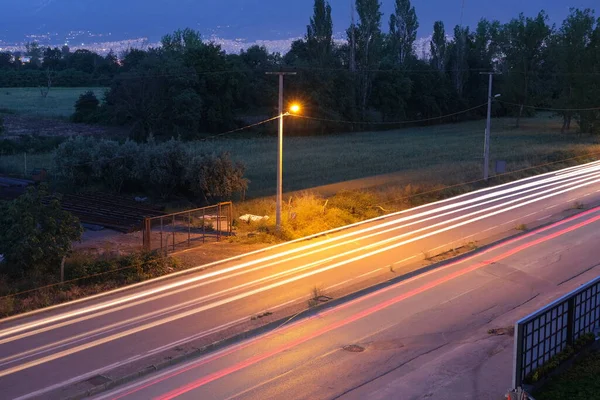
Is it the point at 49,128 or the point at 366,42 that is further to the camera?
the point at 366,42

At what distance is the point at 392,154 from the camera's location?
182ft

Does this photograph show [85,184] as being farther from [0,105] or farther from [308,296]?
[0,105]

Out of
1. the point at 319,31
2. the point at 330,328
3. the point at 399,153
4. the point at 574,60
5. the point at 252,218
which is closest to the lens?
the point at 330,328

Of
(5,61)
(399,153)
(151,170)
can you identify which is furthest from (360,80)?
(5,61)

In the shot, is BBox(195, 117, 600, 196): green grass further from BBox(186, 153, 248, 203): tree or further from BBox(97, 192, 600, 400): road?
BBox(97, 192, 600, 400): road

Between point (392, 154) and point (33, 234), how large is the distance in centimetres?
4075

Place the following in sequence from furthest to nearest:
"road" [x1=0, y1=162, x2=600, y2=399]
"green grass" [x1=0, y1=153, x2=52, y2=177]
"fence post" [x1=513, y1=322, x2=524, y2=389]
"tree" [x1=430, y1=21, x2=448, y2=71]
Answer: "tree" [x1=430, y1=21, x2=448, y2=71] → "green grass" [x1=0, y1=153, x2=52, y2=177] → "road" [x1=0, y1=162, x2=600, y2=399] → "fence post" [x1=513, y1=322, x2=524, y2=389]

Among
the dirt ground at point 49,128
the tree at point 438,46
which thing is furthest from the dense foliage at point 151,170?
the tree at point 438,46

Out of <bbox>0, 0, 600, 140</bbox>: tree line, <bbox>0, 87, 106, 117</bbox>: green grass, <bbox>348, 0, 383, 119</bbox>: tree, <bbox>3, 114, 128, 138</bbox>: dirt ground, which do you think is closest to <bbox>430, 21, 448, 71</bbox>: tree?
<bbox>0, 0, 600, 140</bbox>: tree line

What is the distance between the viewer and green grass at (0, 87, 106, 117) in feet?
255

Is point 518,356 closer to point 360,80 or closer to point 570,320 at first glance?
point 570,320

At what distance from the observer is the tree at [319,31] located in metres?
83.1

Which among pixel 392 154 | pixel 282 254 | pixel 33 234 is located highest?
pixel 33 234

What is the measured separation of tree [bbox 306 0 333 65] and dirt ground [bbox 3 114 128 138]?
28558mm
